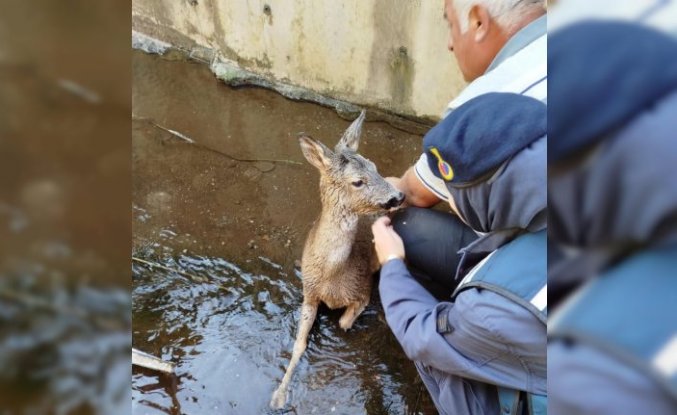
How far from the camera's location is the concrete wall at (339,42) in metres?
4.32

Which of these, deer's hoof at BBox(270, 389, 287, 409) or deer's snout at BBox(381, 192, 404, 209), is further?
deer's snout at BBox(381, 192, 404, 209)

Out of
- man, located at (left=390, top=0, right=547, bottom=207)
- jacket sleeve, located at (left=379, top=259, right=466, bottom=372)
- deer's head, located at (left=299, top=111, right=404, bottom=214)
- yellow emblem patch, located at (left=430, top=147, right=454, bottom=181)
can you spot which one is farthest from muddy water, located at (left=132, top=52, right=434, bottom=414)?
yellow emblem patch, located at (left=430, top=147, right=454, bottom=181)

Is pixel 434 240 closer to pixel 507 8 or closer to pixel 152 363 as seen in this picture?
pixel 507 8

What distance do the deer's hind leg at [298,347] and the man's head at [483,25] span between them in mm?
1402

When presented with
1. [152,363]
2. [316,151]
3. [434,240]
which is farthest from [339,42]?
[152,363]

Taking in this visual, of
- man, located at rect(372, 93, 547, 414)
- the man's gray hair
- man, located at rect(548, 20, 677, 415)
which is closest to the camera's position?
man, located at rect(548, 20, 677, 415)

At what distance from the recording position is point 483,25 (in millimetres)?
2094

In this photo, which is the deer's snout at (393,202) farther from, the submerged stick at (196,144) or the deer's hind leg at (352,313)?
the submerged stick at (196,144)

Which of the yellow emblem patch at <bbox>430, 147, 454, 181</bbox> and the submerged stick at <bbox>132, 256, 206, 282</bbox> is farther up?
the yellow emblem patch at <bbox>430, 147, 454, 181</bbox>

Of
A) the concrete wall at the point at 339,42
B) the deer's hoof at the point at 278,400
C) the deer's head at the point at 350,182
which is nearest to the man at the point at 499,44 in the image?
the deer's head at the point at 350,182

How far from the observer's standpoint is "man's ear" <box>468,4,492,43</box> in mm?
2068

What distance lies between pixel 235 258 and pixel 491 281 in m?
2.06

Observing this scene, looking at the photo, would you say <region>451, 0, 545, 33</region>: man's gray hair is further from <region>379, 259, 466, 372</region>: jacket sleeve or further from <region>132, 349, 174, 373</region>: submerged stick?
<region>132, 349, 174, 373</region>: submerged stick

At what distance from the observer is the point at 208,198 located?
3.98m
